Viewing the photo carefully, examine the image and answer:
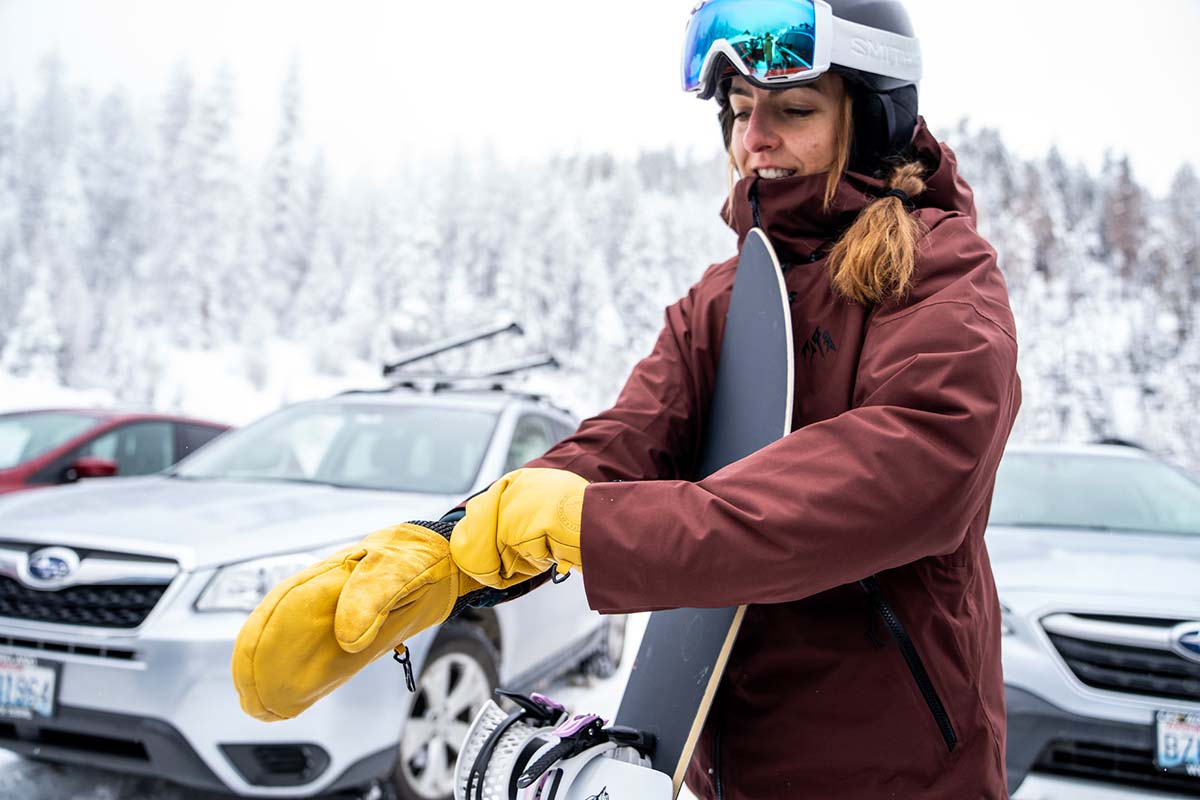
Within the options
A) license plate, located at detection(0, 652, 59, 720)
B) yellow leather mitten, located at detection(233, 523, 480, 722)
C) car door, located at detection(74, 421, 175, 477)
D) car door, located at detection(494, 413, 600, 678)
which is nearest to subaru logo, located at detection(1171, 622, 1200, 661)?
car door, located at detection(494, 413, 600, 678)

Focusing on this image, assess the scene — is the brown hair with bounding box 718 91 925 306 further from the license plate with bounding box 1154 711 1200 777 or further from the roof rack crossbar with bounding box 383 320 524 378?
the roof rack crossbar with bounding box 383 320 524 378

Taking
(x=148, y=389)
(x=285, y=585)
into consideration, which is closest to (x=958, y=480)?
(x=285, y=585)

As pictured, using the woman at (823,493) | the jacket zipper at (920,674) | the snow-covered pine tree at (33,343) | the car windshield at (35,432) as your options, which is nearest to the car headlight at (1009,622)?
the woman at (823,493)

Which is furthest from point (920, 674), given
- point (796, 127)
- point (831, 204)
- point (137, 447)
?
point (137, 447)

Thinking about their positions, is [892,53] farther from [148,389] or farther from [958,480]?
[148,389]

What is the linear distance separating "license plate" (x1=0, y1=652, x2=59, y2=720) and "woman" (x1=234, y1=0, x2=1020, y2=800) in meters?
2.34

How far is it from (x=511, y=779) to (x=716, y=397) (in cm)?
78

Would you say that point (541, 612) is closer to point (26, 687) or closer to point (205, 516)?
point (205, 516)

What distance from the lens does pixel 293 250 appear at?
54344 millimetres

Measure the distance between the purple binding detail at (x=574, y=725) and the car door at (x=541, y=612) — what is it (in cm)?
233

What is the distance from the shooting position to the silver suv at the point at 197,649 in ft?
8.74

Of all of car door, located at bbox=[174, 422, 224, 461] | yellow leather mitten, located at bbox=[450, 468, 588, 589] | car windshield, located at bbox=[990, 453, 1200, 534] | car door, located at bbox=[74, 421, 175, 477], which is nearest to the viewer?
yellow leather mitten, located at bbox=[450, 468, 588, 589]

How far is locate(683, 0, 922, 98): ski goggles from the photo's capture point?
1.35m

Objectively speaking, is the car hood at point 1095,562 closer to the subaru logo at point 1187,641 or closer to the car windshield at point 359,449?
the subaru logo at point 1187,641
